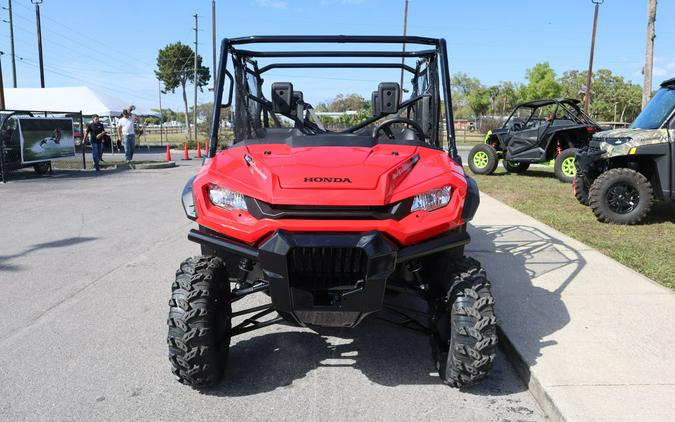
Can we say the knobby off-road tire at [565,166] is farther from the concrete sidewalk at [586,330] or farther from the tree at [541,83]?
the tree at [541,83]

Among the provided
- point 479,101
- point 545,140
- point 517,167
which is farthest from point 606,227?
point 479,101

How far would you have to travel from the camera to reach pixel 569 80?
73938 millimetres

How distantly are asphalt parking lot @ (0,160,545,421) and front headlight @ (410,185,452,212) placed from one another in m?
1.13

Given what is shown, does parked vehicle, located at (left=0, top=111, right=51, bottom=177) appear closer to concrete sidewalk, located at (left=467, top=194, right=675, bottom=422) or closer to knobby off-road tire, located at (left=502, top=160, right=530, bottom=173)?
concrete sidewalk, located at (left=467, top=194, right=675, bottom=422)

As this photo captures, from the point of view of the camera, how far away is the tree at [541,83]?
5741 centimetres

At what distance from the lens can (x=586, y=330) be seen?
393cm

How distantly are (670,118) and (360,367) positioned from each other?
637cm

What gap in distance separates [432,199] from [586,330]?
173 cm

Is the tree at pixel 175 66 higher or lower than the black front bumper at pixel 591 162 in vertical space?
higher

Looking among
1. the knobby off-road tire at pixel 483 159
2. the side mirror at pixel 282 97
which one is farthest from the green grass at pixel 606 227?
the side mirror at pixel 282 97

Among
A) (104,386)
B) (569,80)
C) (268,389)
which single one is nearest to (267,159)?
(268,389)

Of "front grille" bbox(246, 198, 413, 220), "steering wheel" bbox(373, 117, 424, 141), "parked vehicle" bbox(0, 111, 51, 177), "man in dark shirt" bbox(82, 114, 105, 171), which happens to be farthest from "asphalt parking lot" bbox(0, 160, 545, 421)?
"man in dark shirt" bbox(82, 114, 105, 171)

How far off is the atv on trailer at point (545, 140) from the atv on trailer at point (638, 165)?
5.11 meters

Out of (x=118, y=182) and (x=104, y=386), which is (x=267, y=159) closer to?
(x=104, y=386)
